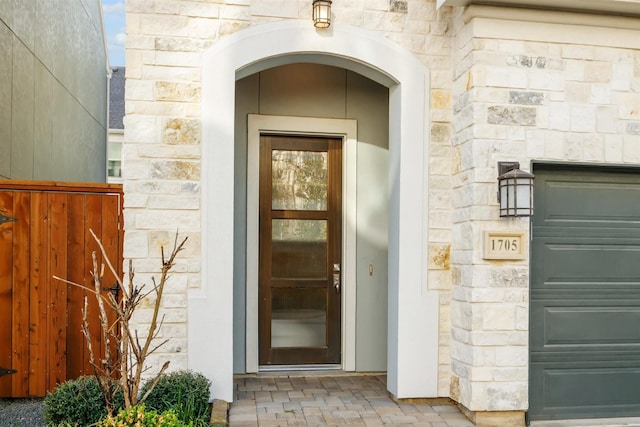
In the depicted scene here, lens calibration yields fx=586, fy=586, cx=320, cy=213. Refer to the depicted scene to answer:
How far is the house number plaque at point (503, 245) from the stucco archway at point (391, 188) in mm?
554

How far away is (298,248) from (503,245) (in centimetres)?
212

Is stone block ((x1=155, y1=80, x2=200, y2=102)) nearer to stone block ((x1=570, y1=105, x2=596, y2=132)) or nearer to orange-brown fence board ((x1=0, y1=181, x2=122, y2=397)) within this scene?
orange-brown fence board ((x1=0, y1=181, x2=122, y2=397))

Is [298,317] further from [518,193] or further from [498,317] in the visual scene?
[518,193]

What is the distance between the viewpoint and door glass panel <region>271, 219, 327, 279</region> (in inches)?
227

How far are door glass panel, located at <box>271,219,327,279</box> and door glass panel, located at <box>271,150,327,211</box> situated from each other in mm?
168

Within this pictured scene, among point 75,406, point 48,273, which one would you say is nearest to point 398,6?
point 48,273

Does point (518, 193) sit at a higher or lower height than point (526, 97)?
lower

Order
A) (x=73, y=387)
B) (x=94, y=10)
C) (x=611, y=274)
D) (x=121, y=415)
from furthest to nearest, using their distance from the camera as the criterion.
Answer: (x=94, y=10) < (x=611, y=274) < (x=73, y=387) < (x=121, y=415)

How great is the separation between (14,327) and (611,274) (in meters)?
4.72

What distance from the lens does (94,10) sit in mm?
11453

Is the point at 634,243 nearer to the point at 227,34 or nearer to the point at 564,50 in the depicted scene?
the point at 564,50

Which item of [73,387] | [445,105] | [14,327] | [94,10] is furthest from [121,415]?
[94,10]

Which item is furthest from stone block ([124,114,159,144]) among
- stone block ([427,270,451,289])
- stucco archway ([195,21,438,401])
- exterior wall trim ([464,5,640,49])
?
exterior wall trim ([464,5,640,49])

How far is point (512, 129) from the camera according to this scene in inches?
176
